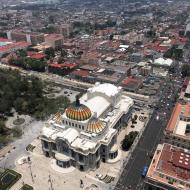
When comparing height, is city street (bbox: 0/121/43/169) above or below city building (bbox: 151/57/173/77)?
below

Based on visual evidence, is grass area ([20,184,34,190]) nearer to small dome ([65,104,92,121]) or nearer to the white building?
the white building

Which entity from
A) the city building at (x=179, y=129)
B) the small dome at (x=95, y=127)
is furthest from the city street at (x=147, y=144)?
the small dome at (x=95, y=127)

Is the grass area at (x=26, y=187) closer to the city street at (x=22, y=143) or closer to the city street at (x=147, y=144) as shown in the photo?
the city street at (x=22, y=143)

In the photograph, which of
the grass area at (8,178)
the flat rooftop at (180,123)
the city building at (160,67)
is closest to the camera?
the grass area at (8,178)

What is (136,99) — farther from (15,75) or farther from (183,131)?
(15,75)

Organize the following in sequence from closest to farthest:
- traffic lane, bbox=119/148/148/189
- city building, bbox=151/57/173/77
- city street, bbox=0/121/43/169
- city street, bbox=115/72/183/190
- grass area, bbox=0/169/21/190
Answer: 1. grass area, bbox=0/169/21/190
2. traffic lane, bbox=119/148/148/189
3. city street, bbox=115/72/183/190
4. city street, bbox=0/121/43/169
5. city building, bbox=151/57/173/77

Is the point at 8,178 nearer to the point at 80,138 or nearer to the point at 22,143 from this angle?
the point at 22,143

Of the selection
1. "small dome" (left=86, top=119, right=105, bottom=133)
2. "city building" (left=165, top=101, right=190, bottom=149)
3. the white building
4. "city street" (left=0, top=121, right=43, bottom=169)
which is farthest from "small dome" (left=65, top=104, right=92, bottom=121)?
"city building" (left=165, top=101, right=190, bottom=149)
